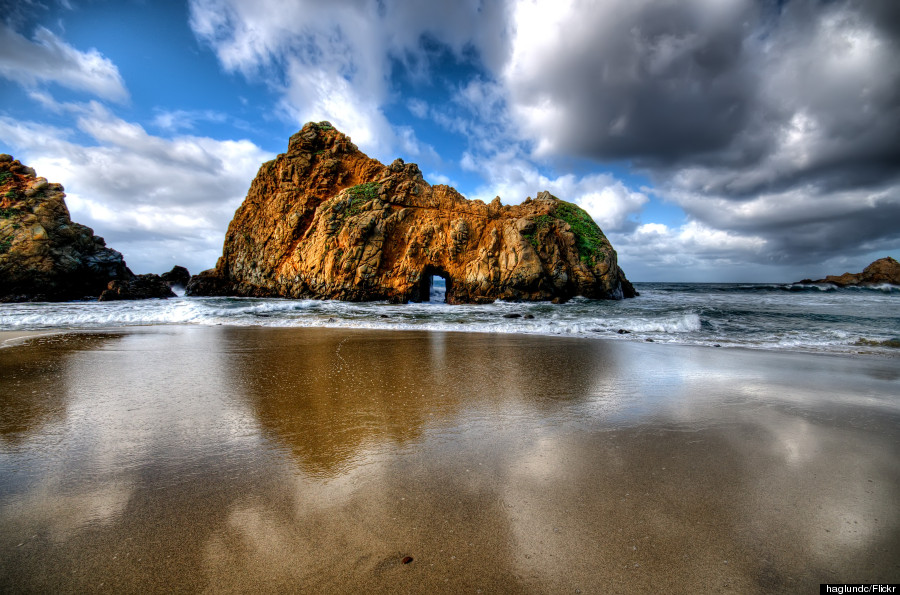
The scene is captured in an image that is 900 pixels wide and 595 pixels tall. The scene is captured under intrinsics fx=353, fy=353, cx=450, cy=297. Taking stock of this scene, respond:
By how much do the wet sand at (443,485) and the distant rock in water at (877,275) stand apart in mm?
74931

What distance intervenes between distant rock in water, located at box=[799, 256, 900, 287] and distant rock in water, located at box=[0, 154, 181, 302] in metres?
91.7

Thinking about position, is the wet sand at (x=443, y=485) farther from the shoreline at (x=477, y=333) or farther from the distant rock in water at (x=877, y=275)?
the distant rock in water at (x=877, y=275)

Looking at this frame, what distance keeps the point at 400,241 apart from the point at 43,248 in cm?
2722

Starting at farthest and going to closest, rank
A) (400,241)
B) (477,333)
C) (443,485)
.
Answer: (400,241)
(477,333)
(443,485)

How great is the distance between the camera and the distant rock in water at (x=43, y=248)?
26031 mm

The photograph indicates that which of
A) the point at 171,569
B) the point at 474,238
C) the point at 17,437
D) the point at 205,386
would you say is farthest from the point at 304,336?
the point at 474,238

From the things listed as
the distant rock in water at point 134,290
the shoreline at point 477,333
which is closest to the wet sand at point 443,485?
the shoreline at point 477,333

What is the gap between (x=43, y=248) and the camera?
27094mm

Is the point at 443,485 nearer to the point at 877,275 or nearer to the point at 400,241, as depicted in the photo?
the point at 400,241

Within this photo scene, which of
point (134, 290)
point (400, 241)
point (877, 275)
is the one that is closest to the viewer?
point (134, 290)

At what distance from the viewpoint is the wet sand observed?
68.4 inches

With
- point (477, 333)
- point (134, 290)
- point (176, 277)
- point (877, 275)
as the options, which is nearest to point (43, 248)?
point (134, 290)

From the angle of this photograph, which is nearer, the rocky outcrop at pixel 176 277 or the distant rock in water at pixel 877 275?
the rocky outcrop at pixel 176 277

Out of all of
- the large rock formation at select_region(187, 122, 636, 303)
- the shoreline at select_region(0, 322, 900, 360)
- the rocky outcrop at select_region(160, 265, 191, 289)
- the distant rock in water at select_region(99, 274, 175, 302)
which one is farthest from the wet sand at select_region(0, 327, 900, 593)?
the rocky outcrop at select_region(160, 265, 191, 289)
